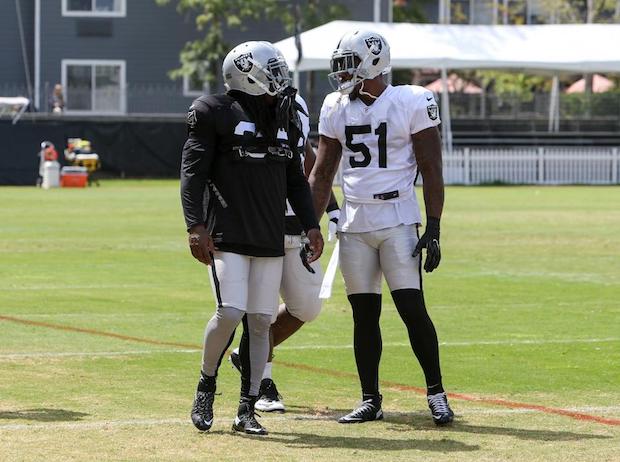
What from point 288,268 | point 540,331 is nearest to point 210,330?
point 288,268

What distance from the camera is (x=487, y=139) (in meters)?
49.1

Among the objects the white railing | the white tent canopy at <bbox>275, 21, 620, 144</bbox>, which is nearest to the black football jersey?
the white tent canopy at <bbox>275, 21, 620, 144</bbox>

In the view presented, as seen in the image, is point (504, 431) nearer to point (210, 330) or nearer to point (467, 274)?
point (210, 330)

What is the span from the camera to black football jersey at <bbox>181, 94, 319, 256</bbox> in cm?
793

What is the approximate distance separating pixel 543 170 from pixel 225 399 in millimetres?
36091

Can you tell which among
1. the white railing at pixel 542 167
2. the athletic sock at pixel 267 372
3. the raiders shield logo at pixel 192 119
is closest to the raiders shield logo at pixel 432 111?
the raiders shield logo at pixel 192 119

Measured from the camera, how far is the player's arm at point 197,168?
7.90m

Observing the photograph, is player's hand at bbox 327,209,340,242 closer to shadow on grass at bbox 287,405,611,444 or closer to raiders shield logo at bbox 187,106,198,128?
shadow on grass at bbox 287,405,611,444

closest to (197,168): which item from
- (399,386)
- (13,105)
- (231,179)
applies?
(231,179)

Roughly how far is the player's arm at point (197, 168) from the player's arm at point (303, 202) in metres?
0.55

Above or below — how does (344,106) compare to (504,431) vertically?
above

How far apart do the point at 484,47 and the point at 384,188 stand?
38697 millimetres

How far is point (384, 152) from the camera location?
28.1 ft

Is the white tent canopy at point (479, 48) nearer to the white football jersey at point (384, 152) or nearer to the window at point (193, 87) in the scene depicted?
the window at point (193, 87)
